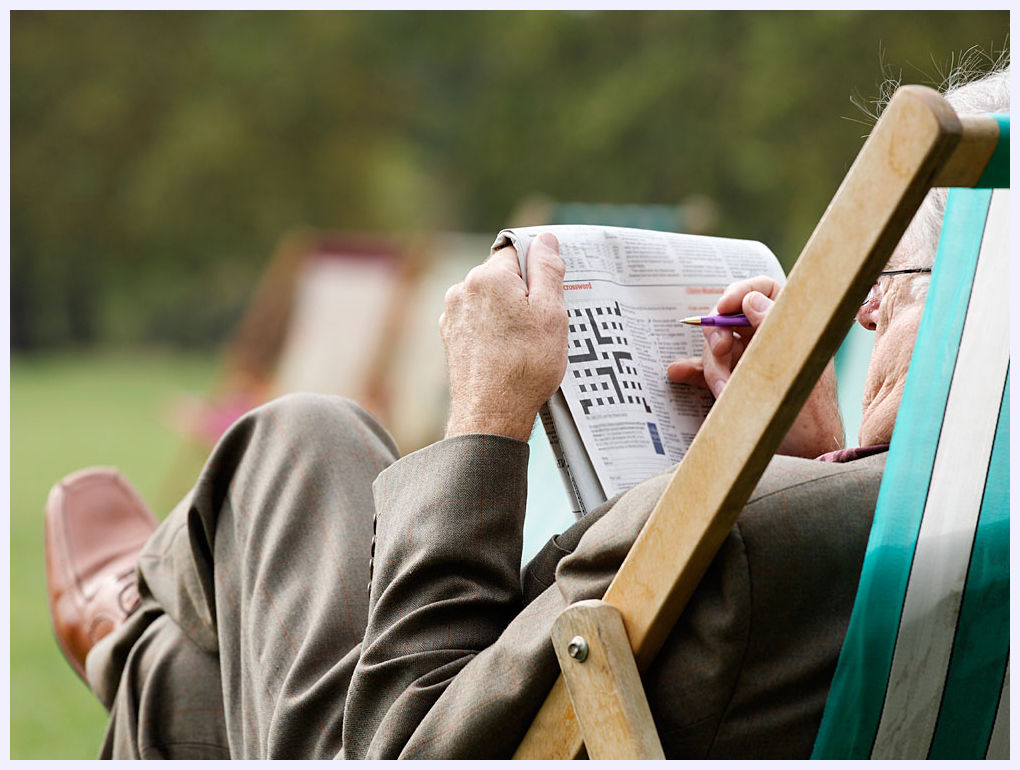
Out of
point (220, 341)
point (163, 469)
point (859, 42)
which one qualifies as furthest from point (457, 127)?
point (163, 469)

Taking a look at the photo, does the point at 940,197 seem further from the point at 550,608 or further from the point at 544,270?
the point at 550,608

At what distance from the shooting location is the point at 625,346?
5.33 feet

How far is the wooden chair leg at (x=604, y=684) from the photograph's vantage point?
3.79 ft

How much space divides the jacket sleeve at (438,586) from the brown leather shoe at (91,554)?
902 millimetres

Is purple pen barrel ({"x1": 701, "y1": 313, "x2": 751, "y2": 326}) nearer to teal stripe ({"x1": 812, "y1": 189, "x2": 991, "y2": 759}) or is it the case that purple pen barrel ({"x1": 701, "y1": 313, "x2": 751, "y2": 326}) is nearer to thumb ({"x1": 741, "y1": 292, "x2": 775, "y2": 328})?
thumb ({"x1": 741, "y1": 292, "x2": 775, "y2": 328})

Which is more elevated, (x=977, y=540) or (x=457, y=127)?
(x=977, y=540)

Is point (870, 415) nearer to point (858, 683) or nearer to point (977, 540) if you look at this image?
→ point (977, 540)

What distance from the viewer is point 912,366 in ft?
4.00

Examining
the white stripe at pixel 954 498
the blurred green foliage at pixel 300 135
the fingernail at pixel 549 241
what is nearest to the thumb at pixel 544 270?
the fingernail at pixel 549 241

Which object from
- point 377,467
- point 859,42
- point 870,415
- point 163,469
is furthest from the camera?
point 859,42

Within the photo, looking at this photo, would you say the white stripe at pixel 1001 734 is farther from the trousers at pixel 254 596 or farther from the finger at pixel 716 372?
the trousers at pixel 254 596

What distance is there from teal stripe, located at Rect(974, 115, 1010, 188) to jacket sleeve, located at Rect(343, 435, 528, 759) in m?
0.62

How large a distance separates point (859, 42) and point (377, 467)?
43.3ft

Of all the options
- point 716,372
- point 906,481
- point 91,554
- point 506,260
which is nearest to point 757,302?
point 716,372
